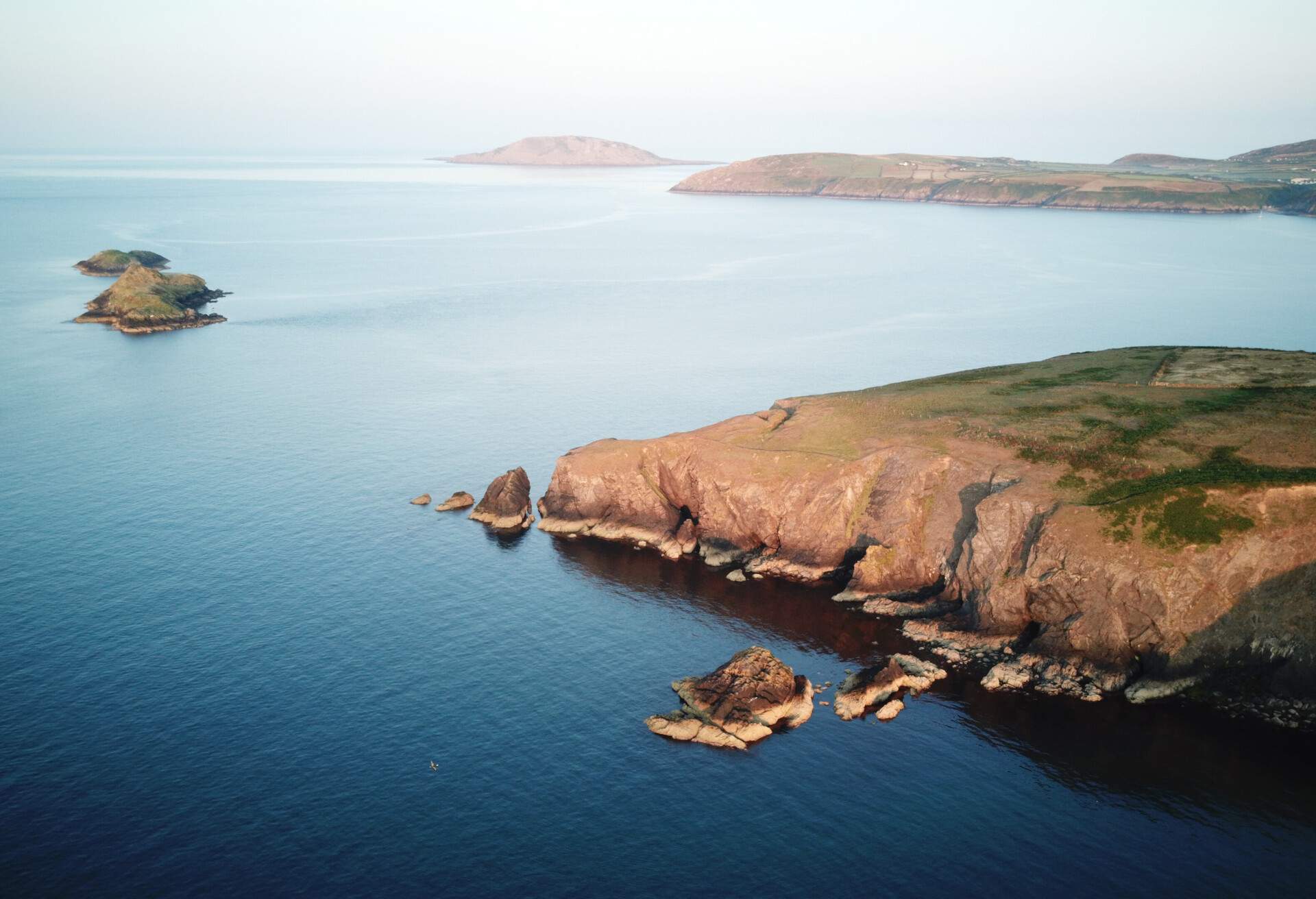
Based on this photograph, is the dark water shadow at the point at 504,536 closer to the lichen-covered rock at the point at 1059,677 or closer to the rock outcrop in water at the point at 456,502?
the rock outcrop in water at the point at 456,502

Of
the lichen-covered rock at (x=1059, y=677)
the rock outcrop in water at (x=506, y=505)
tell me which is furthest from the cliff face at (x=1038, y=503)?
the rock outcrop in water at (x=506, y=505)

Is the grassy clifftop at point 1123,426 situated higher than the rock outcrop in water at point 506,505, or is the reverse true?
the grassy clifftop at point 1123,426

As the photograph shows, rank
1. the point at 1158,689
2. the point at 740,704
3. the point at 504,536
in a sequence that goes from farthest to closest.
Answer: the point at 504,536 < the point at 1158,689 < the point at 740,704

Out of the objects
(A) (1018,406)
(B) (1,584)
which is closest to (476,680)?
(B) (1,584)

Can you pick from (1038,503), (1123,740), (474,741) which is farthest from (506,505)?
(1123,740)

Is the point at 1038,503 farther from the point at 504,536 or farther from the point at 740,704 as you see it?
the point at 504,536

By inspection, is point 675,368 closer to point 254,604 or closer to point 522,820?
point 254,604
